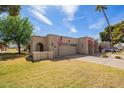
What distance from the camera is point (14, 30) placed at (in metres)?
26.0

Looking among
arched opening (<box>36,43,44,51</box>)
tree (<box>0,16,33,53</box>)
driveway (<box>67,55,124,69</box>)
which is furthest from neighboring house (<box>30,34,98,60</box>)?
tree (<box>0,16,33,53</box>)

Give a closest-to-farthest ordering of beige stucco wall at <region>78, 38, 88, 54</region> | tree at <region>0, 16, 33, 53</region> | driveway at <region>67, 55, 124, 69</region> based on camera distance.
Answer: driveway at <region>67, 55, 124, 69</region> < beige stucco wall at <region>78, 38, 88, 54</region> < tree at <region>0, 16, 33, 53</region>

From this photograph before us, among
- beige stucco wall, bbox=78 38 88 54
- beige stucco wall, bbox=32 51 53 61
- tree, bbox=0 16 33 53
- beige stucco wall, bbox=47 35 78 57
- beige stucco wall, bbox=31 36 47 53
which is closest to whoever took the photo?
beige stucco wall, bbox=32 51 53 61

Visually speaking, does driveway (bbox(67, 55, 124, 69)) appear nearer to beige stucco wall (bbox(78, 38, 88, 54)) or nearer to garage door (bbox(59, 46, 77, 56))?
garage door (bbox(59, 46, 77, 56))

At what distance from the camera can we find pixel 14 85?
653 centimetres

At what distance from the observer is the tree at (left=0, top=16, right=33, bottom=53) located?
85.5ft

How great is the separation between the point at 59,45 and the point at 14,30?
9.88m

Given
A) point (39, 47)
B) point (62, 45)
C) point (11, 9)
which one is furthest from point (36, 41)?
point (11, 9)

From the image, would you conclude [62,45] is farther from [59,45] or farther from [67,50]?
[67,50]

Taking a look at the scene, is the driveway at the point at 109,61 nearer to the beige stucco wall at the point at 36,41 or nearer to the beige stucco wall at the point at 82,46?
the beige stucco wall at the point at 36,41

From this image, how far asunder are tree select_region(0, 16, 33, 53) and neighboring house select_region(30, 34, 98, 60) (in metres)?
7.13

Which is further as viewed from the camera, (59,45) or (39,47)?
(59,45)

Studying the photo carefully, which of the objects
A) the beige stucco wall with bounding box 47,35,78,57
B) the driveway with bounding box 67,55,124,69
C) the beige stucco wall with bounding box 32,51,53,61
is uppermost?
the beige stucco wall with bounding box 47,35,78,57

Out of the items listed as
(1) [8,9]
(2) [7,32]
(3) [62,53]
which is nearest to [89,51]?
(3) [62,53]
